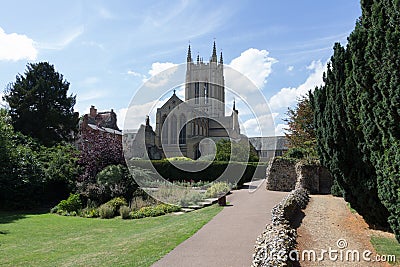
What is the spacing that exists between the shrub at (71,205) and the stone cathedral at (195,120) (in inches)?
406

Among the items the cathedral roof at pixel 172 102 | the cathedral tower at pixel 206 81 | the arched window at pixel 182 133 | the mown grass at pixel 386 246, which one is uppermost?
the cathedral tower at pixel 206 81

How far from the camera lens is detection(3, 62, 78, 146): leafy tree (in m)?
27.2

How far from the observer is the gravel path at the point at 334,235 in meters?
6.09

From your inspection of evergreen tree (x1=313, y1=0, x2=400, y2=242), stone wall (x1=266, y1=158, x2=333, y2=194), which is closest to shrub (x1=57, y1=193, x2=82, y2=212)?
stone wall (x1=266, y1=158, x2=333, y2=194)

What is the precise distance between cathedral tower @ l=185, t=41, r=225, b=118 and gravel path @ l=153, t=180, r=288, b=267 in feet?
141

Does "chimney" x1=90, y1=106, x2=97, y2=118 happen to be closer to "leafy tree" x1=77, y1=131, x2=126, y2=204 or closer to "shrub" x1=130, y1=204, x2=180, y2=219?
"leafy tree" x1=77, y1=131, x2=126, y2=204

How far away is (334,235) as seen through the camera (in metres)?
7.82

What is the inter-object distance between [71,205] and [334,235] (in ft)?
38.3

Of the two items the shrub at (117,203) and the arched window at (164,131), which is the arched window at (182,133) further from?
the shrub at (117,203)

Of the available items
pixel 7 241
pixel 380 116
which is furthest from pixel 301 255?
pixel 7 241

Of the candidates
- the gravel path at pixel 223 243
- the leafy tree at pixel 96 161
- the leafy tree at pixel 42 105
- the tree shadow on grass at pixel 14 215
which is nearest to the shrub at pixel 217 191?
the leafy tree at pixel 96 161

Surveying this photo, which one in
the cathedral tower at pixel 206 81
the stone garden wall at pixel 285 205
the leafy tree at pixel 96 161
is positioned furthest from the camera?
the cathedral tower at pixel 206 81

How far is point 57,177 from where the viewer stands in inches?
695

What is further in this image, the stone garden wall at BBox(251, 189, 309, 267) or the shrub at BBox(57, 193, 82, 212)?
the shrub at BBox(57, 193, 82, 212)
